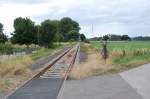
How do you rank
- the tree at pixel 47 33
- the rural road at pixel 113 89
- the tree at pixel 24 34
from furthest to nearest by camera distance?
the tree at pixel 47 33
the tree at pixel 24 34
the rural road at pixel 113 89

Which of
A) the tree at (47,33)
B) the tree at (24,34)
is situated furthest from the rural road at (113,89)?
the tree at (47,33)

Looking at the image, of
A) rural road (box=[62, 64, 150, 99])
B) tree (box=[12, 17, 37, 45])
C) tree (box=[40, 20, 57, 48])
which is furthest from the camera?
tree (box=[40, 20, 57, 48])

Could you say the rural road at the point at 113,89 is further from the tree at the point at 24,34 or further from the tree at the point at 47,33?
the tree at the point at 47,33

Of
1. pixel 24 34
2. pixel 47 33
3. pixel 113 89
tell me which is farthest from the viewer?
pixel 47 33

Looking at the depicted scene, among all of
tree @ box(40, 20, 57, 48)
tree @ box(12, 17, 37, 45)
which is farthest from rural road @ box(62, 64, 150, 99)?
tree @ box(40, 20, 57, 48)

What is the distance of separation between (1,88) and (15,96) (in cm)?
339

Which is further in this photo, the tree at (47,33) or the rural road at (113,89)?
the tree at (47,33)

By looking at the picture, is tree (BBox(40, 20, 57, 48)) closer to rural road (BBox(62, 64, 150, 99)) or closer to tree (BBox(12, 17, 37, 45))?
tree (BBox(12, 17, 37, 45))

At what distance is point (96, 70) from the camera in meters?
25.9

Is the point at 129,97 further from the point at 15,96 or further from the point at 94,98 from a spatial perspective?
the point at 15,96

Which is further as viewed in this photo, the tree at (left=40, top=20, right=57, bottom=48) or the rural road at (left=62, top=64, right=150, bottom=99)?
the tree at (left=40, top=20, right=57, bottom=48)

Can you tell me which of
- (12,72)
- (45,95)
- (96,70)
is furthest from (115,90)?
(12,72)

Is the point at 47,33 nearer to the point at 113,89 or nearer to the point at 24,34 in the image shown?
the point at 24,34

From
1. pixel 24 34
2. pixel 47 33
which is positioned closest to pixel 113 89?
pixel 24 34
